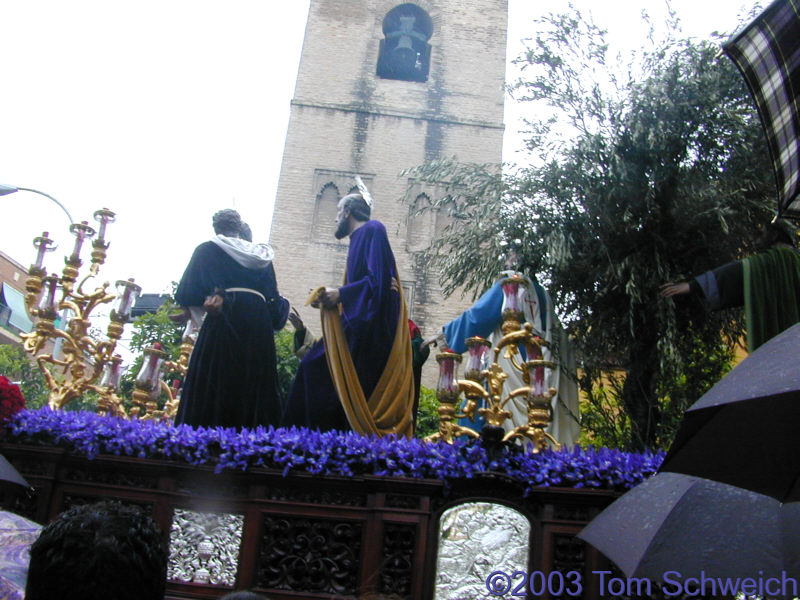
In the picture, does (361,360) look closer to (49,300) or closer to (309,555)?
(309,555)

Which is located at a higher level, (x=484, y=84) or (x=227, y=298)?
(x=484, y=84)

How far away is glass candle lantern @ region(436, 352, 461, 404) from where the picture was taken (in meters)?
6.52

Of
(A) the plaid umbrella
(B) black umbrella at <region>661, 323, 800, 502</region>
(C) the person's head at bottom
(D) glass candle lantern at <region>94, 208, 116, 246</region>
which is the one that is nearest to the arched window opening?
(D) glass candle lantern at <region>94, 208, 116, 246</region>

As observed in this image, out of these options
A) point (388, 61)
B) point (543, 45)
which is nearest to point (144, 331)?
point (388, 61)

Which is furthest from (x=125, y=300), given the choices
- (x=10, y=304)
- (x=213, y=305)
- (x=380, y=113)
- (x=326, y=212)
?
(x=10, y=304)

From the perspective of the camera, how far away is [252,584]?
5.12 metres

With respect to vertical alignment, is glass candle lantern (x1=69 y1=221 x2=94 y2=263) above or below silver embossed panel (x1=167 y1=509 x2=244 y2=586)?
→ above

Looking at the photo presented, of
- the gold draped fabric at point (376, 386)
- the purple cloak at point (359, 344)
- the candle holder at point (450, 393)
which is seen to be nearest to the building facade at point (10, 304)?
the purple cloak at point (359, 344)

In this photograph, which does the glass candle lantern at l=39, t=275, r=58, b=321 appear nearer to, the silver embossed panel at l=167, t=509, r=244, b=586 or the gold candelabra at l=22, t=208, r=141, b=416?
the gold candelabra at l=22, t=208, r=141, b=416

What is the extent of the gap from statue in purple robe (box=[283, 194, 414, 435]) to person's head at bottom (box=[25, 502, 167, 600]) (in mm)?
4513

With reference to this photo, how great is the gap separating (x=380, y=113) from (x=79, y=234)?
22.9 m

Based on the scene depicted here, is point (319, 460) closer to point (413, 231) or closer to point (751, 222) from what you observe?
point (751, 222)

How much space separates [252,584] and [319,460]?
82 cm

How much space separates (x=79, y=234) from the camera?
9.52 metres
